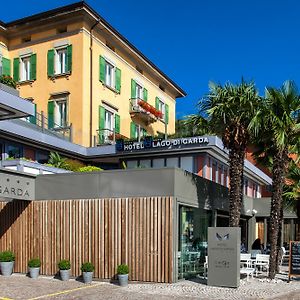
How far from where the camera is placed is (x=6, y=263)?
55.3 ft

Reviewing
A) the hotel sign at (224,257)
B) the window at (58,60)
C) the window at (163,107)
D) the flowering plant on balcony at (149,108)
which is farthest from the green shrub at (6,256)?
the window at (163,107)

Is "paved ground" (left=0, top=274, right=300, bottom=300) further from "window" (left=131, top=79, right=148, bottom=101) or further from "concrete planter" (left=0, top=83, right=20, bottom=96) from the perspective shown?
"window" (left=131, top=79, right=148, bottom=101)

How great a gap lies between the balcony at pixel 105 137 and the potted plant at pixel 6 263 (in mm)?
12625

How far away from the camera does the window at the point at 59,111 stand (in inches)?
1147

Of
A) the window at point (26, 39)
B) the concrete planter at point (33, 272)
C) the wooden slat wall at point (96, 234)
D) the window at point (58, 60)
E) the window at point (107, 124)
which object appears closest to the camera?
the wooden slat wall at point (96, 234)

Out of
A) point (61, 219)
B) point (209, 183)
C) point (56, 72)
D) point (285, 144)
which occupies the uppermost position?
point (56, 72)

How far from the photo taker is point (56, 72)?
97.1ft

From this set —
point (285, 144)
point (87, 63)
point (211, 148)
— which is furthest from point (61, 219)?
point (87, 63)

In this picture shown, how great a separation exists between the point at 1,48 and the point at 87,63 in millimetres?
6034

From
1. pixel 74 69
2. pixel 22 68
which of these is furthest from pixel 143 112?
pixel 22 68

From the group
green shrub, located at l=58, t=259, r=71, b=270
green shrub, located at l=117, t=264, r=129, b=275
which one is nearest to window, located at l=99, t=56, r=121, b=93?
green shrub, located at l=58, t=259, r=71, b=270

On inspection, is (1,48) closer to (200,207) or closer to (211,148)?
(211,148)

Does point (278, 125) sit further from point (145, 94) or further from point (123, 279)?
point (145, 94)

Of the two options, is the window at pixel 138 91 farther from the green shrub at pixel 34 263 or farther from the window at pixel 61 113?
the green shrub at pixel 34 263
